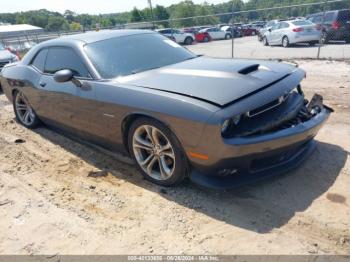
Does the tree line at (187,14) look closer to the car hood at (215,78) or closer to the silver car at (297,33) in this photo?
the silver car at (297,33)

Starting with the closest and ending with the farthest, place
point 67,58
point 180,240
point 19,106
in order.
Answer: point 180,240
point 67,58
point 19,106

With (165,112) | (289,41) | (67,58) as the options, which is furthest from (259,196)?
(289,41)

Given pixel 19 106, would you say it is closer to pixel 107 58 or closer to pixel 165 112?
pixel 107 58

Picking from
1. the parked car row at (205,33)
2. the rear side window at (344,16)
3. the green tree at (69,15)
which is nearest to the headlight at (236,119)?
the rear side window at (344,16)

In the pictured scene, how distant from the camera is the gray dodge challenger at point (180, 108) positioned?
9.53 feet

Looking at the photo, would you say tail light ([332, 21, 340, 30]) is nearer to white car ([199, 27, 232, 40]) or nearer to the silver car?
the silver car

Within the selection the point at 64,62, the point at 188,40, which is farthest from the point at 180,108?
the point at 188,40

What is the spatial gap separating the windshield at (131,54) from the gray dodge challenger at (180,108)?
0.04ft

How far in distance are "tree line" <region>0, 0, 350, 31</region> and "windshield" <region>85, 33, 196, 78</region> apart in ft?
27.7

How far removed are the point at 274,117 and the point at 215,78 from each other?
66 centimetres

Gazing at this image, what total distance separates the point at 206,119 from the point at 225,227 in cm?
90

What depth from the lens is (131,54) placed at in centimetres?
409

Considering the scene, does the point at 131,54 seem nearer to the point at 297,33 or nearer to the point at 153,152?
the point at 153,152

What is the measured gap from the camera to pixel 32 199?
3529 mm
